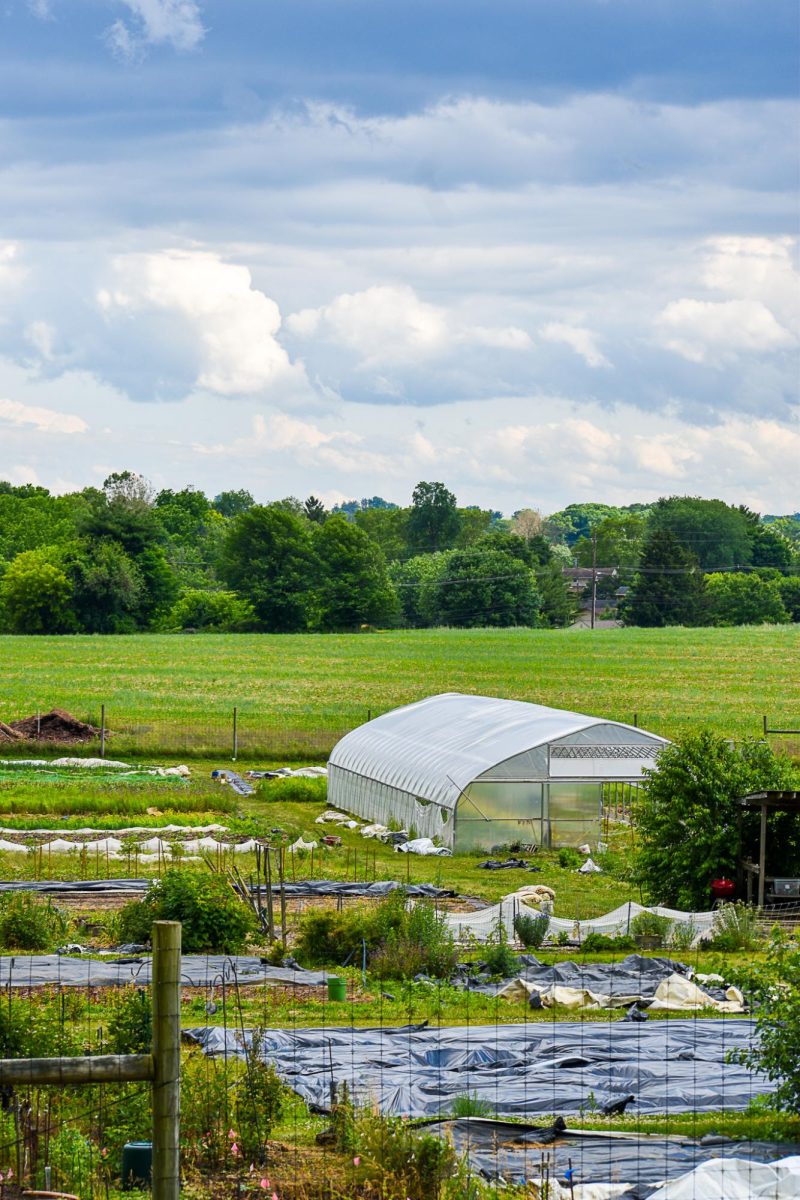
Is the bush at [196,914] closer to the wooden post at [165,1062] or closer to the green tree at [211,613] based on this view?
the wooden post at [165,1062]

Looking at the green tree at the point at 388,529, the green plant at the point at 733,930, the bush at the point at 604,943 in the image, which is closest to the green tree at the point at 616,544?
the green tree at the point at 388,529

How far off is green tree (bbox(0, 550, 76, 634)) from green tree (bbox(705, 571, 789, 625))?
163ft

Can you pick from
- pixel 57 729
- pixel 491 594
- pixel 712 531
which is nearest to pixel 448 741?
pixel 57 729

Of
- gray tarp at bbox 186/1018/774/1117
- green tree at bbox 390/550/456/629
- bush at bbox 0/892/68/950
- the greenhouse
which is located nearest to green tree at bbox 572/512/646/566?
green tree at bbox 390/550/456/629

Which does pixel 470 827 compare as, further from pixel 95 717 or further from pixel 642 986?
pixel 95 717

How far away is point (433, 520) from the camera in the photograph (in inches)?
6161

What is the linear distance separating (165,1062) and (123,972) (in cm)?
1168

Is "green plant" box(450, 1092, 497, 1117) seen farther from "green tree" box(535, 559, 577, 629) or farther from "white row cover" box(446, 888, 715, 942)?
"green tree" box(535, 559, 577, 629)

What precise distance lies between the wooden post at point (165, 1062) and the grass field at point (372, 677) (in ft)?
132

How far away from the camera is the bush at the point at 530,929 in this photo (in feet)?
67.6

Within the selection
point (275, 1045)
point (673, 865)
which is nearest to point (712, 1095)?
point (275, 1045)

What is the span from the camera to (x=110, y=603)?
4060 inches

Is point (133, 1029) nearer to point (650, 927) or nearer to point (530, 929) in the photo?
point (530, 929)

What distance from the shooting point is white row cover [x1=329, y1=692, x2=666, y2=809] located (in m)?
32.1
